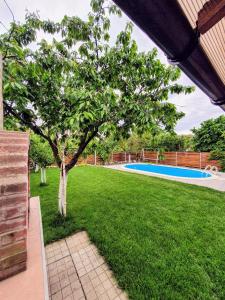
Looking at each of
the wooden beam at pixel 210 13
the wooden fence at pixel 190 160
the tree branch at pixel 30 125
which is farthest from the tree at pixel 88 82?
the wooden fence at pixel 190 160

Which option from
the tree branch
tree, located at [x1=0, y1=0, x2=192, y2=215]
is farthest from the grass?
the tree branch

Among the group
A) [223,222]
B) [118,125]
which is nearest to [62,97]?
[118,125]

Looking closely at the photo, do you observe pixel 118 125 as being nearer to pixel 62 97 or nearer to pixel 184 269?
pixel 62 97

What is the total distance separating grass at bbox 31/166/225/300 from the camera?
225cm

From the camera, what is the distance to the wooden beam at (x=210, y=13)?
3.09 feet

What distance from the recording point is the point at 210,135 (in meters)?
14.3

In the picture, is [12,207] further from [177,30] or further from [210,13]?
[210,13]

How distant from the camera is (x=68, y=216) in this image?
4.39m

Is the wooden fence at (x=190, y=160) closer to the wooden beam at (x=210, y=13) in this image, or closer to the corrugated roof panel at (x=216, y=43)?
the corrugated roof panel at (x=216, y=43)

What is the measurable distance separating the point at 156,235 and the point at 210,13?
147 inches

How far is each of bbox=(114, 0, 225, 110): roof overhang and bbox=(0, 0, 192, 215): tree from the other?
1.37 metres

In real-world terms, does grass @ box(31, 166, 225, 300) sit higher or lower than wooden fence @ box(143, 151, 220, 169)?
lower

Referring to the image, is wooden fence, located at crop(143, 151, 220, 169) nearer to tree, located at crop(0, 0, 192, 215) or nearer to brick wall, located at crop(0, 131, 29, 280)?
tree, located at crop(0, 0, 192, 215)

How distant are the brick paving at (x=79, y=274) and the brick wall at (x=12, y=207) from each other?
1.69 meters
